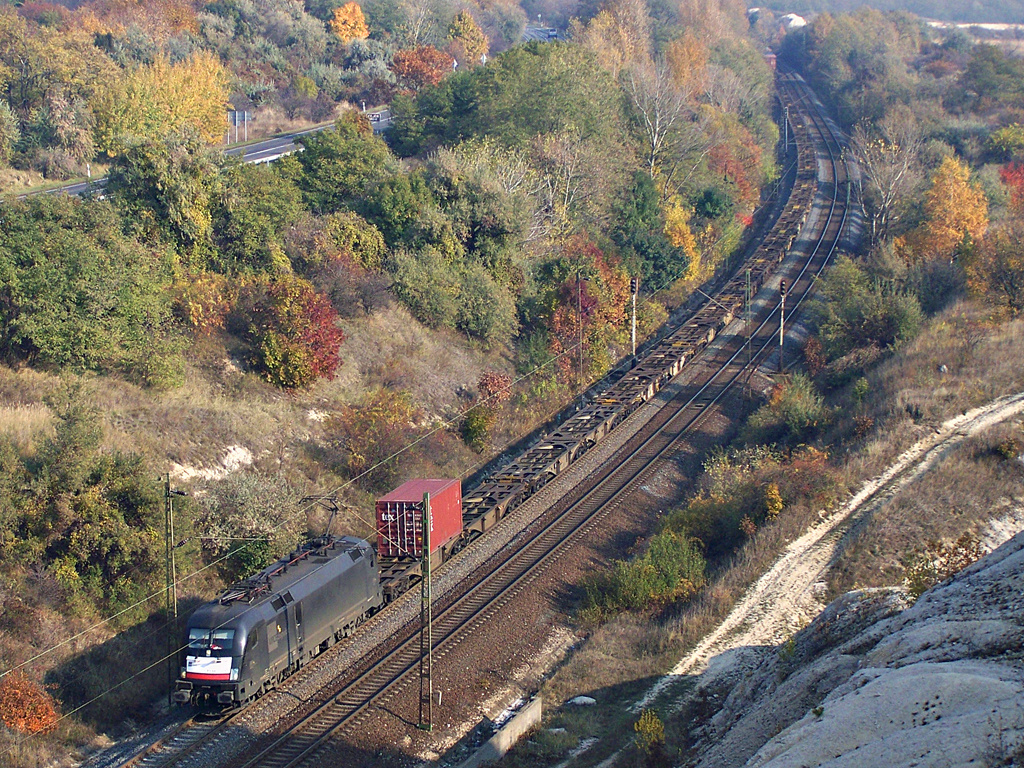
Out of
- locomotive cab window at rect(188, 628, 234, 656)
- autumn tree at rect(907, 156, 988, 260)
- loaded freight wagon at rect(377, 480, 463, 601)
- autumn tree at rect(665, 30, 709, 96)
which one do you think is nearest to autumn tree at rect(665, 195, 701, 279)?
autumn tree at rect(907, 156, 988, 260)

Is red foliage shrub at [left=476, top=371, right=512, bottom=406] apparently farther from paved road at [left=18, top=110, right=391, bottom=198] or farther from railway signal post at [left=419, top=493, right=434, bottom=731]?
paved road at [left=18, top=110, right=391, bottom=198]

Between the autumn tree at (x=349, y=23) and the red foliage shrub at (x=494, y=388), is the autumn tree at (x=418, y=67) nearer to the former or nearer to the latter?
the autumn tree at (x=349, y=23)

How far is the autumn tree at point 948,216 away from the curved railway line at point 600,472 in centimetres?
724

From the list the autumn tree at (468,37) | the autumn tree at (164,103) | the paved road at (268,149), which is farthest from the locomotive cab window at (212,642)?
the autumn tree at (468,37)

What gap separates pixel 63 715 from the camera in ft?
72.2

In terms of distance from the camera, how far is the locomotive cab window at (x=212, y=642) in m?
21.2

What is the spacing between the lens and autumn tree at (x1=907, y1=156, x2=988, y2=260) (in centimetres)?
6012

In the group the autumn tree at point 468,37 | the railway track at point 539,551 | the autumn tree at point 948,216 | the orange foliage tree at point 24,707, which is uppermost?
the autumn tree at point 468,37

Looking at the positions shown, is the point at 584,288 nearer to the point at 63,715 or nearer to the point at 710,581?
the point at 710,581

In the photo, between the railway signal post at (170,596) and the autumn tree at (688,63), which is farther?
the autumn tree at (688,63)

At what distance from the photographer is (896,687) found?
14414 mm

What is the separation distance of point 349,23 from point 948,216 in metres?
64.8

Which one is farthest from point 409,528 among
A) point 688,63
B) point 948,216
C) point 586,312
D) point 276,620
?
point 688,63

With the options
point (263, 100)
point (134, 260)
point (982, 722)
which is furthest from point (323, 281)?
point (263, 100)
